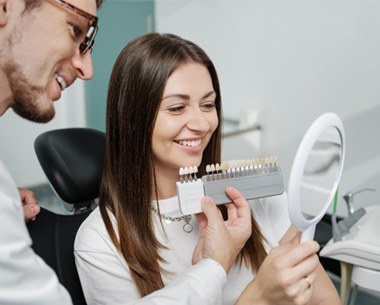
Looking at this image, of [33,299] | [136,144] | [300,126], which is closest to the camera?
[33,299]

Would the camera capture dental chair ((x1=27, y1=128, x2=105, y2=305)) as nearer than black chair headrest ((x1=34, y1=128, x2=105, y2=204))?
Yes

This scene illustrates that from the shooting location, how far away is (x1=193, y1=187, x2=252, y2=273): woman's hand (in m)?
0.86

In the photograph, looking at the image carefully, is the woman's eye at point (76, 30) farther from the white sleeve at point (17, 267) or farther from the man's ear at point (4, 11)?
the white sleeve at point (17, 267)

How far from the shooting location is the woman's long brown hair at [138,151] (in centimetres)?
99

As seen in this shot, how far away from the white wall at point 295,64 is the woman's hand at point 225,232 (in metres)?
1.53

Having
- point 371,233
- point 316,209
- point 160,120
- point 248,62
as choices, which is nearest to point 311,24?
point 248,62

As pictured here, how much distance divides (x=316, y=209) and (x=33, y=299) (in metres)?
0.50

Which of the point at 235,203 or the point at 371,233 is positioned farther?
the point at 371,233

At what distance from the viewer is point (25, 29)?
2.18 feet

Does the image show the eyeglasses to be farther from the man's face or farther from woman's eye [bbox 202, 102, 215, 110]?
woman's eye [bbox 202, 102, 215, 110]

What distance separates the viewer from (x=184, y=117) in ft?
3.34

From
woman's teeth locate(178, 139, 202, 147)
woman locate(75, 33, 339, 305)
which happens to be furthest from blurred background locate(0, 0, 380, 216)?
woman's teeth locate(178, 139, 202, 147)

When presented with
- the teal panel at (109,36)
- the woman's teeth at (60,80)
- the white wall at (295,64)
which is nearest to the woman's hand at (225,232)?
the woman's teeth at (60,80)

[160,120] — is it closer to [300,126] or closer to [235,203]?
[235,203]
